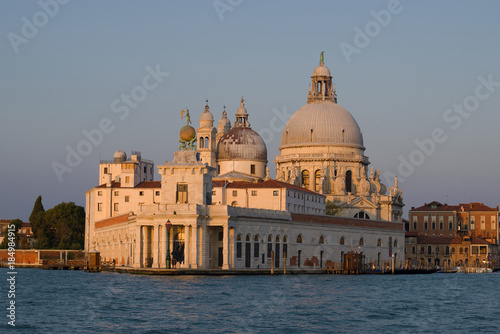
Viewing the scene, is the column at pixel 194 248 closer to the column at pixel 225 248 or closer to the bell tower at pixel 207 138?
the column at pixel 225 248

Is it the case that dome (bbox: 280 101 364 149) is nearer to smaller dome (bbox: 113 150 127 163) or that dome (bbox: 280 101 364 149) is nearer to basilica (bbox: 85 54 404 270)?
basilica (bbox: 85 54 404 270)

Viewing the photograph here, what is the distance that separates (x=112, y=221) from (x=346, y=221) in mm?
22539

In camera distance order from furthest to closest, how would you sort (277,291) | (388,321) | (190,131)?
1. (190,131)
2. (277,291)
3. (388,321)

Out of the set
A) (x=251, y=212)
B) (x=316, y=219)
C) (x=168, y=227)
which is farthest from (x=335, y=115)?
(x=168, y=227)

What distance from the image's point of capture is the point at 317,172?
112312 millimetres

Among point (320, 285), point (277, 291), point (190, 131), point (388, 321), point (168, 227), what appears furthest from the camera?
point (190, 131)

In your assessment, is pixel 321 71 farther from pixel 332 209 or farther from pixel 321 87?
pixel 332 209

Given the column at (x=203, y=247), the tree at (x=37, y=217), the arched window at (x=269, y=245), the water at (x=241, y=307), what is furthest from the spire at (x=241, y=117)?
the water at (x=241, y=307)

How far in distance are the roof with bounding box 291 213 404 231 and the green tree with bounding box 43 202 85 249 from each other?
35.8 meters

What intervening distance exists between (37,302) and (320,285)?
72.5ft

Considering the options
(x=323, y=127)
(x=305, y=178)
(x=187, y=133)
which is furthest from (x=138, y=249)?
(x=323, y=127)

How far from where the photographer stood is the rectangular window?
3012 inches

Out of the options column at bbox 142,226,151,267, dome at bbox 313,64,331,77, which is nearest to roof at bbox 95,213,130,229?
column at bbox 142,226,151,267

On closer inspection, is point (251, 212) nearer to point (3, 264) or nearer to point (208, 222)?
point (208, 222)
